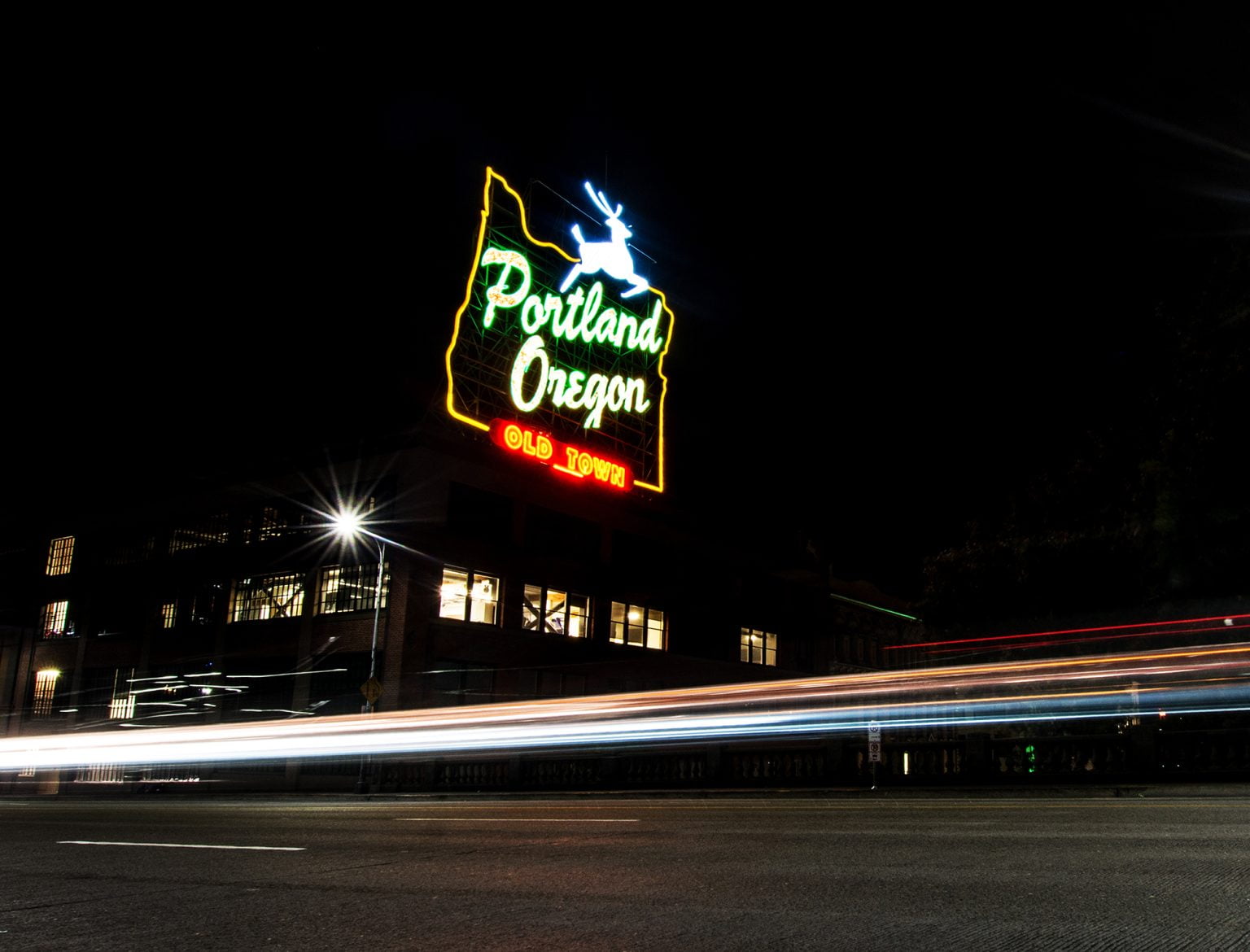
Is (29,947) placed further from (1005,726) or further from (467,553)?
(467,553)

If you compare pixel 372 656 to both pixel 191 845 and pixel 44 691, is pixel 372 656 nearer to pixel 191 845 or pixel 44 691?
pixel 191 845

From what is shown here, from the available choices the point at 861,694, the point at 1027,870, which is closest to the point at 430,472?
the point at 861,694

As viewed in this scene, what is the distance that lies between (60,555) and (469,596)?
2400cm

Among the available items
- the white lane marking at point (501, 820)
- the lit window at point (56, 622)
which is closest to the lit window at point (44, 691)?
the lit window at point (56, 622)

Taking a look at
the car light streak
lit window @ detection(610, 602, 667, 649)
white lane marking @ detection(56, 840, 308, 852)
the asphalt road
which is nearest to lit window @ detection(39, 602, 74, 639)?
the car light streak

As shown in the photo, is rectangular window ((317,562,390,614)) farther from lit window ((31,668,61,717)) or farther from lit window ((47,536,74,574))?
lit window ((47,536,74,574))

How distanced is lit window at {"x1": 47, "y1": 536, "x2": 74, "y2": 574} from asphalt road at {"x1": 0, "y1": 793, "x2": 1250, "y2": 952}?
42033mm

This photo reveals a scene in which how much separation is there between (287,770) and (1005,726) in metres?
25.3

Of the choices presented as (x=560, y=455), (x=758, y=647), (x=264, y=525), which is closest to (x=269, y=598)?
(x=264, y=525)

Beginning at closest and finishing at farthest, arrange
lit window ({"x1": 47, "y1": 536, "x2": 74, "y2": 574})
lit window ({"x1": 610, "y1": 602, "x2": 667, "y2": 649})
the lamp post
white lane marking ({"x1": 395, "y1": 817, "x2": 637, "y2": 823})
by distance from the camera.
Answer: white lane marking ({"x1": 395, "y1": 817, "x2": 637, "y2": 823})
the lamp post
lit window ({"x1": 610, "y1": 602, "x2": 667, "y2": 649})
lit window ({"x1": 47, "y1": 536, "x2": 74, "y2": 574})

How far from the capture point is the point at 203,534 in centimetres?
4528

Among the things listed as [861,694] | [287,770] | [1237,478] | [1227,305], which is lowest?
[287,770]

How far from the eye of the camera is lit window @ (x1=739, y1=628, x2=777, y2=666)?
53438mm

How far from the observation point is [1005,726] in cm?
2334
